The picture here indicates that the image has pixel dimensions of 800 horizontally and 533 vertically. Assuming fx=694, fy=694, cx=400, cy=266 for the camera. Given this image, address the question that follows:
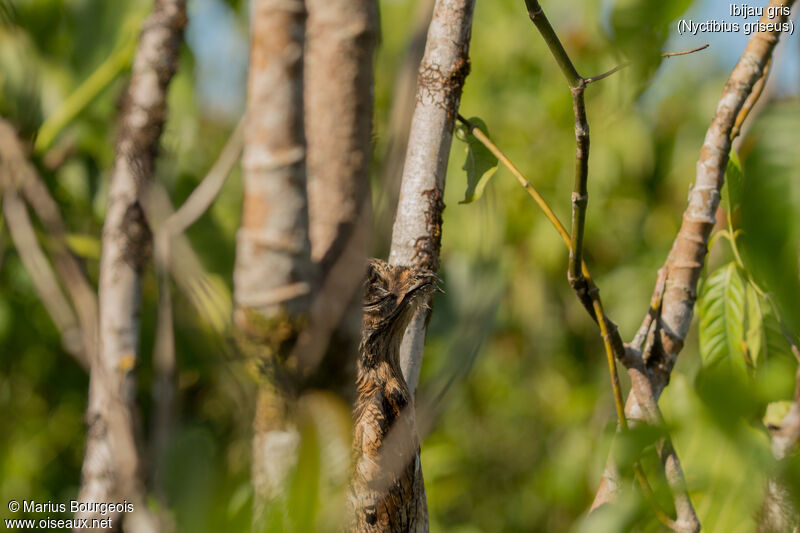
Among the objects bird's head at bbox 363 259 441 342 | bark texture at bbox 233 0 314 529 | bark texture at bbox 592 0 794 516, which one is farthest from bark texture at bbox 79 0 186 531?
bark texture at bbox 592 0 794 516

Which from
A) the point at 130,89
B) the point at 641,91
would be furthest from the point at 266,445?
the point at 130,89

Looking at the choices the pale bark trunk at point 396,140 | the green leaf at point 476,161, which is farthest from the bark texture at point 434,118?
the pale bark trunk at point 396,140

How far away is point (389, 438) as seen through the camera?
1421mm

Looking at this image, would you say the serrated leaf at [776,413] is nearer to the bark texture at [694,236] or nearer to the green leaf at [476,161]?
the bark texture at [694,236]

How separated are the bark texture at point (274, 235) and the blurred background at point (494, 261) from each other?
4 cm

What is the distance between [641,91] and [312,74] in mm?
841

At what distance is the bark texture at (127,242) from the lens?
6.40 feet

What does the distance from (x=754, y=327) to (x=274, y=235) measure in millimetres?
1185

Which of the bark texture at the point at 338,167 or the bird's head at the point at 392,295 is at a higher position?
the bark texture at the point at 338,167

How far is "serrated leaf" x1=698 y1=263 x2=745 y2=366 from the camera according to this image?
143 centimetres

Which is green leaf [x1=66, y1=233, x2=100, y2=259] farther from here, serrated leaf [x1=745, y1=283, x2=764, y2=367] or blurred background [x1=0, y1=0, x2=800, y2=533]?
serrated leaf [x1=745, y1=283, x2=764, y2=367]

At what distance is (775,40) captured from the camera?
144 centimetres

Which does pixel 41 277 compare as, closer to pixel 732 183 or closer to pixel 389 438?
pixel 389 438

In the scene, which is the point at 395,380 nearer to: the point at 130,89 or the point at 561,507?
the point at 130,89
